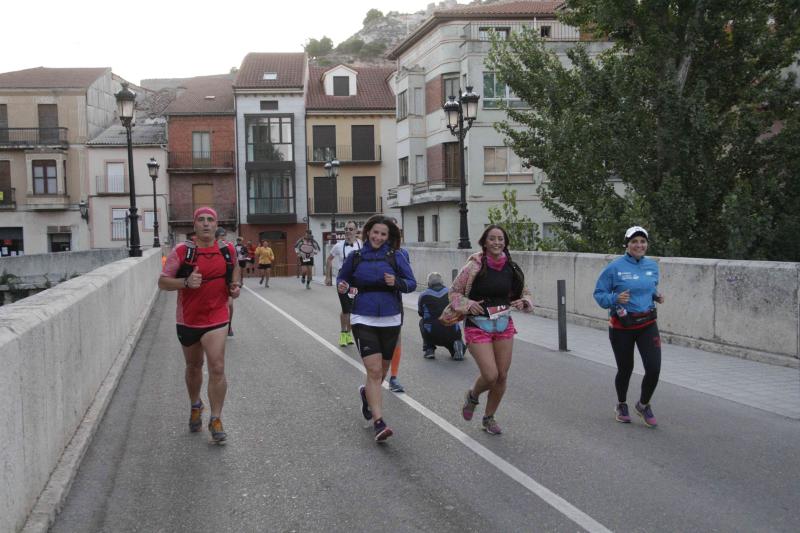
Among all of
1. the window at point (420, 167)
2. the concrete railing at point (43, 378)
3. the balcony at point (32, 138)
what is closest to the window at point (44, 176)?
the balcony at point (32, 138)

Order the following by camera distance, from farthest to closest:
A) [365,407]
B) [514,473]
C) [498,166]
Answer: [498,166], [365,407], [514,473]

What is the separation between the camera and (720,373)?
948 cm

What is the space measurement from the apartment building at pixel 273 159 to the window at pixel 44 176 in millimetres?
12303

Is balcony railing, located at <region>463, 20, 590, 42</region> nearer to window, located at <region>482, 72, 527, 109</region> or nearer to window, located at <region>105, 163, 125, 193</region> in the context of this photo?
window, located at <region>482, 72, 527, 109</region>

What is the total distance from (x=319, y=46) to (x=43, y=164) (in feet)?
310

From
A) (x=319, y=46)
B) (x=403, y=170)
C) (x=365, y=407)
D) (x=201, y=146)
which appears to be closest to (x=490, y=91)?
(x=403, y=170)

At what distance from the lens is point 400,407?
7.82m

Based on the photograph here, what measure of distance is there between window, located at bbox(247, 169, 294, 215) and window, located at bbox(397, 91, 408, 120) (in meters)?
12.3

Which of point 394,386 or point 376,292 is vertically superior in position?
point 376,292

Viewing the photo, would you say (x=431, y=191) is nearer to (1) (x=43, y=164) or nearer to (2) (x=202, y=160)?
(2) (x=202, y=160)

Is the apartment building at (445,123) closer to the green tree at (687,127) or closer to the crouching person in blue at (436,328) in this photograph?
the green tree at (687,127)

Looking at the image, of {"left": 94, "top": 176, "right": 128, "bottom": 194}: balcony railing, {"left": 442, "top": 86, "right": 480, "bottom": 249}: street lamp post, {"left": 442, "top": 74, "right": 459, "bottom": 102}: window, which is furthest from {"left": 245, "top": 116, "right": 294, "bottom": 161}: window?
{"left": 442, "top": 86, "right": 480, "bottom": 249}: street lamp post

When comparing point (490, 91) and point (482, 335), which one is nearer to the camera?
point (482, 335)

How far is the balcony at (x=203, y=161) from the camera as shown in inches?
2084
